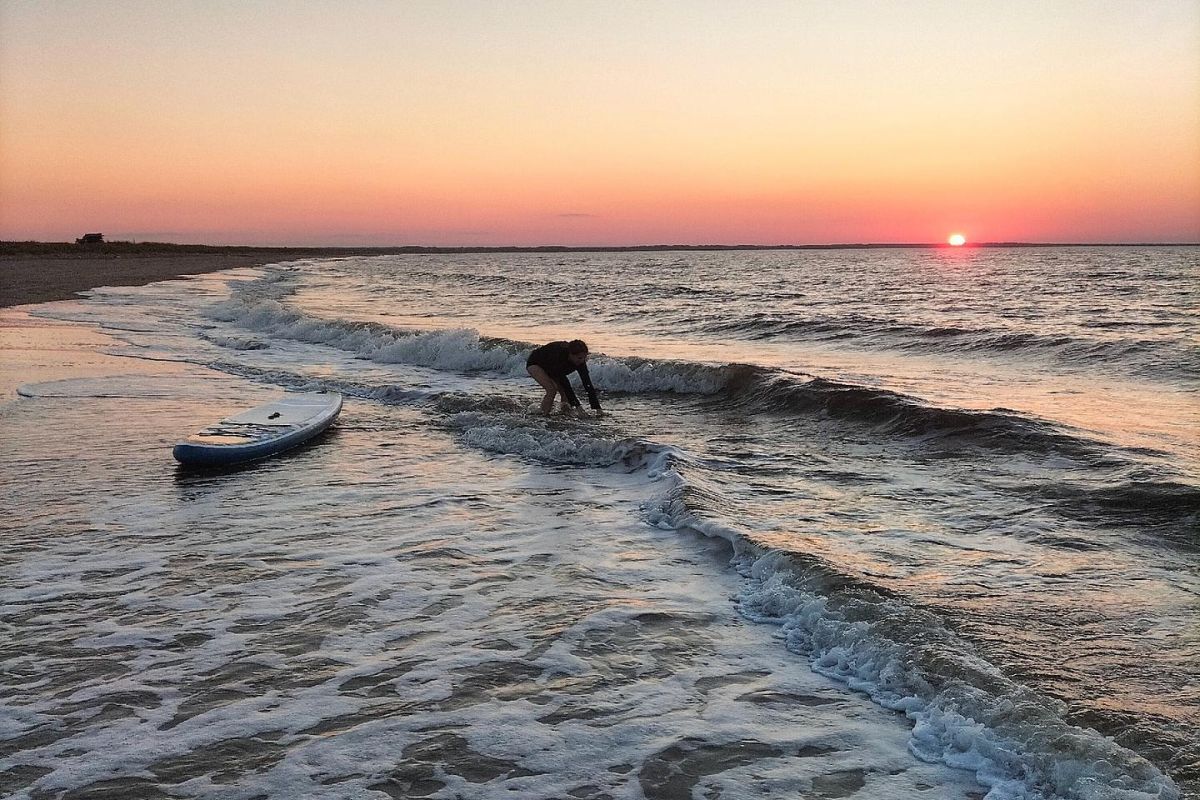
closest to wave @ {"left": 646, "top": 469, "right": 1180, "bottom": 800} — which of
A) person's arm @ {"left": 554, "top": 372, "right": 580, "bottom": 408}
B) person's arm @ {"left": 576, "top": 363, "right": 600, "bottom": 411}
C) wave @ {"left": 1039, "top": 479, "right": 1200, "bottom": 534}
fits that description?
wave @ {"left": 1039, "top": 479, "right": 1200, "bottom": 534}

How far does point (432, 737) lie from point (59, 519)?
5.14 m

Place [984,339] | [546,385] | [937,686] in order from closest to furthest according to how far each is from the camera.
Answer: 1. [937,686]
2. [546,385]
3. [984,339]

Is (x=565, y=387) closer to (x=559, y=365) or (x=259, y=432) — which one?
(x=559, y=365)

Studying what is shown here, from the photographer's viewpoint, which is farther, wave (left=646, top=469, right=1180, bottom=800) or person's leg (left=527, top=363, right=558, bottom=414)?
person's leg (left=527, top=363, right=558, bottom=414)

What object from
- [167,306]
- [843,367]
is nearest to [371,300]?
[167,306]

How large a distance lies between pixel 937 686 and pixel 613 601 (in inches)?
85.1

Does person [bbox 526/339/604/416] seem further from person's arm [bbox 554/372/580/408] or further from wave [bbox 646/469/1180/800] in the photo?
wave [bbox 646/469/1180/800]

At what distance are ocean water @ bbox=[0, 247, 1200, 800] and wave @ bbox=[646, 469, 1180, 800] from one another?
2 centimetres

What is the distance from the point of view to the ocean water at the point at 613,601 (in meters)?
3.97

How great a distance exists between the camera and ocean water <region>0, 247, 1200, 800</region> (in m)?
3.97

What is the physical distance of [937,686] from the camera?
462 cm

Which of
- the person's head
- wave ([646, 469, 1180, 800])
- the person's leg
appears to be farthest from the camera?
the person's leg

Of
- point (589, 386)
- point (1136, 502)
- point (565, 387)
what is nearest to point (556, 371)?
point (565, 387)

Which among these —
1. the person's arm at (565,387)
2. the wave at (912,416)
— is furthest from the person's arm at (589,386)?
the wave at (912,416)
